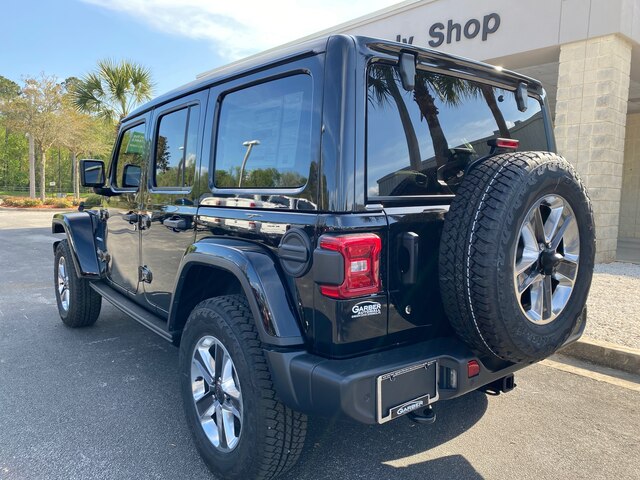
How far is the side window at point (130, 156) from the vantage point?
3668 mm

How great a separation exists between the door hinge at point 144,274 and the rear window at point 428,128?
1.98 m

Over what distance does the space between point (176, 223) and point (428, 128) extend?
160cm

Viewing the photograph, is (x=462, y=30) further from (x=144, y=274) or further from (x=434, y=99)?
(x=144, y=274)

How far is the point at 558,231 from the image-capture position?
7.32 feet

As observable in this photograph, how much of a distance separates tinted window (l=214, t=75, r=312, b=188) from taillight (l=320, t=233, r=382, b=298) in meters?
0.38

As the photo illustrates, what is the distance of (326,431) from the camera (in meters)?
2.75

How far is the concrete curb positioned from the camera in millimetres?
3705

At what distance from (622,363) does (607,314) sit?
3.94ft

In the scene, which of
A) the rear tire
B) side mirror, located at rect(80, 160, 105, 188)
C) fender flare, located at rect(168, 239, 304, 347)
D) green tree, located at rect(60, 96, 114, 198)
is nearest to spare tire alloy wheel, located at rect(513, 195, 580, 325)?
fender flare, located at rect(168, 239, 304, 347)

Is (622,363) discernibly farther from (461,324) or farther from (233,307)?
(233,307)

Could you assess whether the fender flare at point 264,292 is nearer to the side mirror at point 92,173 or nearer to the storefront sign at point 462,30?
the side mirror at point 92,173

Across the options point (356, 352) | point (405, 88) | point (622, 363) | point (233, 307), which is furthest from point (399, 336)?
point (622, 363)

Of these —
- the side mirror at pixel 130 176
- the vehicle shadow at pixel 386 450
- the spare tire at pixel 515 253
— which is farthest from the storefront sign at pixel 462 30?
the vehicle shadow at pixel 386 450

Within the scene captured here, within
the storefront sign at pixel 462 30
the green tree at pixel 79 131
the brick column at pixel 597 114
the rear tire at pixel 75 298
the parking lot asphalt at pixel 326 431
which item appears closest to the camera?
the parking lot asphalt at pixel 326 431
